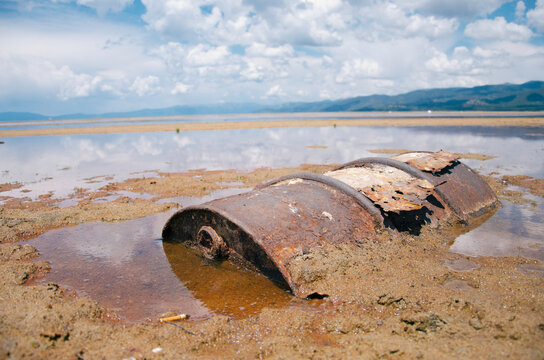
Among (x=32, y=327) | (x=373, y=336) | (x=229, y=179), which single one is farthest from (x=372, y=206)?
(x=229, y=179)

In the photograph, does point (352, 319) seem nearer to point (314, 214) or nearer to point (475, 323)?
point (475, 323)

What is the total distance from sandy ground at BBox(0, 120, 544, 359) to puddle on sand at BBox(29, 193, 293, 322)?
31 centimetres

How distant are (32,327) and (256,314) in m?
2.43

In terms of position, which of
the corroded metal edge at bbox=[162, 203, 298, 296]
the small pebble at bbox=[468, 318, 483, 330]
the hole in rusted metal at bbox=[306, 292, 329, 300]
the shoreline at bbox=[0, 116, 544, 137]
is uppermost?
the shoreline at bbox=[0, 116, 544, 137]

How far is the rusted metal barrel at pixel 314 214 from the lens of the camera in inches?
189

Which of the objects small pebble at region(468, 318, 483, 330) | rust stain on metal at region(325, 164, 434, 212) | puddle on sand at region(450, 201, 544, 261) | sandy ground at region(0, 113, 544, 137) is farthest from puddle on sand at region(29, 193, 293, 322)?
sandy ground at region(0, 113, 544, 137)

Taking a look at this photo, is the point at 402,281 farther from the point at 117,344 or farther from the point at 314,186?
the point at 117,344

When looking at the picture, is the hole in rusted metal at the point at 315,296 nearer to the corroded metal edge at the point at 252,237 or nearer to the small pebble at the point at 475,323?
the corroded metal edge at the point at 252,237

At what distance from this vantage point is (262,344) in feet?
11.4

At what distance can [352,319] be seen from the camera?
3789mm

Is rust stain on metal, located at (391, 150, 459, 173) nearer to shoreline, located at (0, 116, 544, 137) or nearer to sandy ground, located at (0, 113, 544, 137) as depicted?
sandy ground, located at (0, 113, 544, 137)

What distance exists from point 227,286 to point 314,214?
175 centimetres

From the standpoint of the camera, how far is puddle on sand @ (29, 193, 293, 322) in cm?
443

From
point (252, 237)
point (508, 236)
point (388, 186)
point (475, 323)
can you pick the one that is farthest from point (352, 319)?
point (508, 236)
